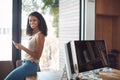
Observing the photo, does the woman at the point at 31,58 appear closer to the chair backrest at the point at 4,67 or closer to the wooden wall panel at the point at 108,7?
the chair backrest at the point at 4,67

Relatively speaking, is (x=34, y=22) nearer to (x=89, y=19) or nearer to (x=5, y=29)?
(x=5, y=29)

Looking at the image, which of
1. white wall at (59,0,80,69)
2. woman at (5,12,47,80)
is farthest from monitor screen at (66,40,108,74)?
white wall at (59,0,80,69)

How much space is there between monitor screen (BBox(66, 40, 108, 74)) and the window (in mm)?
1975

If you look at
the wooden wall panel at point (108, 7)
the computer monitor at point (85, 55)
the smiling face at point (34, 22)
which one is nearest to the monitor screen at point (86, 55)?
the computer monitor at point (85, 55)

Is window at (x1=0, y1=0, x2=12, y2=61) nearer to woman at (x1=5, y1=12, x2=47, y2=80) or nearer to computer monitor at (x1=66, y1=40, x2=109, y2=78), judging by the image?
woman at (x1=5, y1=12, x2=47, y2=80)

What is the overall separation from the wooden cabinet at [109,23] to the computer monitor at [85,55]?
7.74ft

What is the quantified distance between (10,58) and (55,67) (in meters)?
1.02

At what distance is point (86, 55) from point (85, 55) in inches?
0.9

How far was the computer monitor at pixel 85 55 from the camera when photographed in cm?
190

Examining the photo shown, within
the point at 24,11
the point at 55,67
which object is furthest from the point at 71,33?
the point at 24,11

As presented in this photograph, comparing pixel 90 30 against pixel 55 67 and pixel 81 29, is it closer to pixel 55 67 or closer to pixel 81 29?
pixel 81 29

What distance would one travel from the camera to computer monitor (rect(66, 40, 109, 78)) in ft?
6.24

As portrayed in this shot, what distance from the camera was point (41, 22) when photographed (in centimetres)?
273

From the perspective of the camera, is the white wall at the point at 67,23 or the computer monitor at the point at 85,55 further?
the white wall at the point at 67,23
